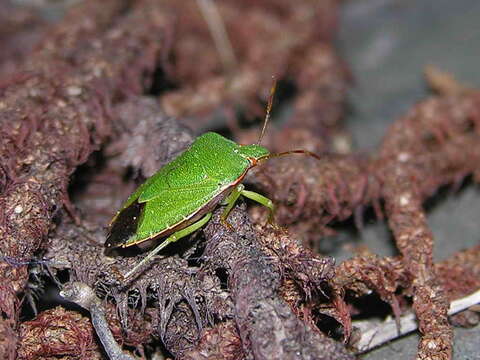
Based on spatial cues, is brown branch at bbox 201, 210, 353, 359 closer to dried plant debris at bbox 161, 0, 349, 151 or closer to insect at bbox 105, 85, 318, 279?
insect at bbox 105, 85, 318, 279

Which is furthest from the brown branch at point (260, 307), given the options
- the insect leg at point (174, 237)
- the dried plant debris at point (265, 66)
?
the dried plant debris at point (265, 66)

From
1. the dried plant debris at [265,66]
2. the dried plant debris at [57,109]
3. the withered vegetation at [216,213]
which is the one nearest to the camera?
the withered vegetation at [216,213]

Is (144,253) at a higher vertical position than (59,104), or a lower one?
lower

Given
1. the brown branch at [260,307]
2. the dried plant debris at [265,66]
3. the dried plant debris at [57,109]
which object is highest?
the dried plant debris at [57,109]

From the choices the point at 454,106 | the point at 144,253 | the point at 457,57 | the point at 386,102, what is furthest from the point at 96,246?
the point at 457,57

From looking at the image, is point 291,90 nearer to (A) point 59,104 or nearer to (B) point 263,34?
(B) point 263,34

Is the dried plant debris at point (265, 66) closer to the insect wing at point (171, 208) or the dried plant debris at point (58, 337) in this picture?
the insect wing at point (171, 208)

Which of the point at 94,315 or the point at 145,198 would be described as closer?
the point at 94,315

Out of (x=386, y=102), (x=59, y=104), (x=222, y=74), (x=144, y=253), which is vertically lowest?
(x=386, y=102)
